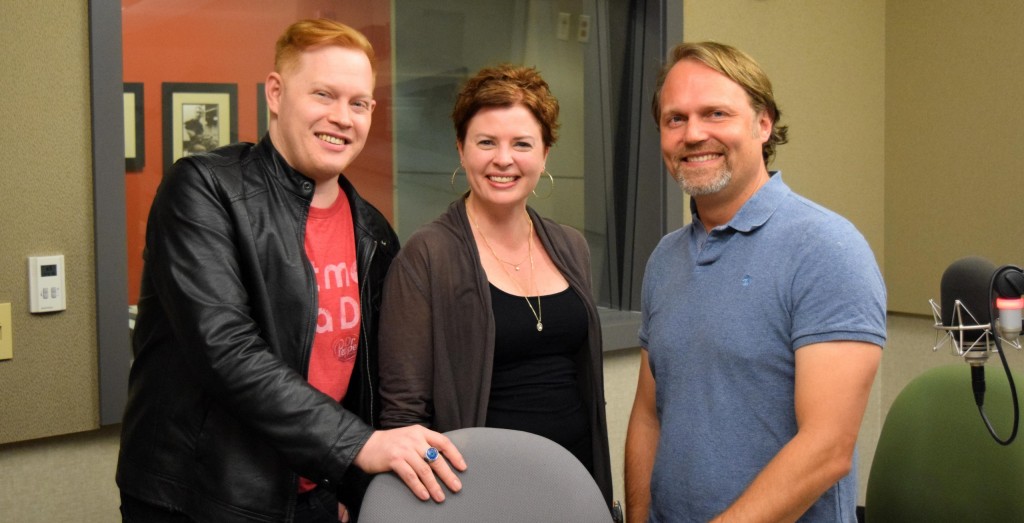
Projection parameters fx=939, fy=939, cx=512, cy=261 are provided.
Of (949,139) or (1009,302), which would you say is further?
(949,139)

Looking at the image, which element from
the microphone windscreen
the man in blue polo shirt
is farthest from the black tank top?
the microphone windscreen

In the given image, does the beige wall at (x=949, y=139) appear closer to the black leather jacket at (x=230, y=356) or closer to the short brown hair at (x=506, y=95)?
the short brown hair at (x=506, y=95)

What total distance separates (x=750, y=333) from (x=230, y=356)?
831mm

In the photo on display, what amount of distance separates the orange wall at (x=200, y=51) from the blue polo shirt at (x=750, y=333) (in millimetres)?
1342

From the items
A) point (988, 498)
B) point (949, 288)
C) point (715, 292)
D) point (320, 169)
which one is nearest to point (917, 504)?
point (988, 498)

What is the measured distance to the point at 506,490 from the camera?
1.37m

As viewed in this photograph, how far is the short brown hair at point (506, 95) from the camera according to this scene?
1882 millimetres

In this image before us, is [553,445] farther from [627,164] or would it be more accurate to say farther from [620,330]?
[627,164]

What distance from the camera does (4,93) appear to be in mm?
1985

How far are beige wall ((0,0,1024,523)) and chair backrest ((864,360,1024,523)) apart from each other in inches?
47.2

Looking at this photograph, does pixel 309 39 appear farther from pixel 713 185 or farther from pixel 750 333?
pixel 750 333

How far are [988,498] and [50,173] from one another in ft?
6.98

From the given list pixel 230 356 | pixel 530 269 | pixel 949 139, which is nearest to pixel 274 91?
pixel 230 356

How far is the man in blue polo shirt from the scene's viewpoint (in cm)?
141
